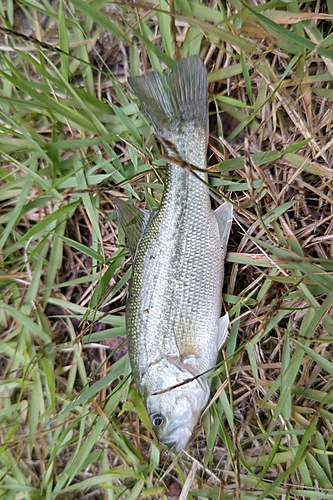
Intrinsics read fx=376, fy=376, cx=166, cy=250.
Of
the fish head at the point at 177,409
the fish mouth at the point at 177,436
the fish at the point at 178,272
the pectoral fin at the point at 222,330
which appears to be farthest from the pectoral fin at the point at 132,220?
the fish mouth at the point at 177,436

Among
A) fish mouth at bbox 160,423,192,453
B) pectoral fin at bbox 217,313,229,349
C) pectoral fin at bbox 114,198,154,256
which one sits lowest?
fish mouth at bbox 160,423,192,453

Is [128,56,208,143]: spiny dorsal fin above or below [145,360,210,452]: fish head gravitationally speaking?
above

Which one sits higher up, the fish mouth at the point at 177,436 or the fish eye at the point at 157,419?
the fish eye at the point at 157,419

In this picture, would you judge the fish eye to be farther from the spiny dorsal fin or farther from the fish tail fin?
the spiny dorsal fin

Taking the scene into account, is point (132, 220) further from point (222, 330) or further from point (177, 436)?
point (177, 436)

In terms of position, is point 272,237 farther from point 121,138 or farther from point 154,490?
point 154,490

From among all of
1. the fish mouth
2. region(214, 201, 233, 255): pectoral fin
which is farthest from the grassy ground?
the fish mouth

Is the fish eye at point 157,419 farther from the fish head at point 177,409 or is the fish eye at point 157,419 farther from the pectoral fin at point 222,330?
the pectoral fin at point 222,330

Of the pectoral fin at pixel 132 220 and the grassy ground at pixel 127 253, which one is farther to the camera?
the pectoral fin at pixel 132 220

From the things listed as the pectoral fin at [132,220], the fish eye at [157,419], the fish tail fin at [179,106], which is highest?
the fish tail fin at [179,106]
